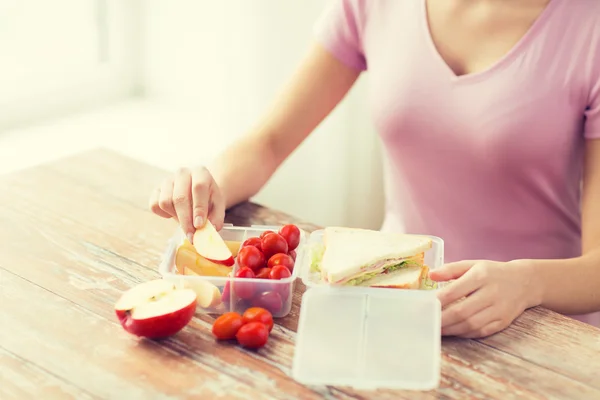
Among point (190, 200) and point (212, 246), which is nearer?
point (212, 246)

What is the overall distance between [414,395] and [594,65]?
615 millimetres

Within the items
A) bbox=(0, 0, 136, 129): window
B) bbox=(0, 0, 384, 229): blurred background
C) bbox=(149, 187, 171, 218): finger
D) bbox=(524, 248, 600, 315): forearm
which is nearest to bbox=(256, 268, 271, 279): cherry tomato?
Result: bbox=(149, 187, 171, 218): finger

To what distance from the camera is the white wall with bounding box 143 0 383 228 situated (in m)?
1.85

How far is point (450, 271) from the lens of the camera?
37.6 inches

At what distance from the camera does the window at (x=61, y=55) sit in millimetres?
1907

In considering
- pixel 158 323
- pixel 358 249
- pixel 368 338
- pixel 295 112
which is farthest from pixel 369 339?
pixel 295 112

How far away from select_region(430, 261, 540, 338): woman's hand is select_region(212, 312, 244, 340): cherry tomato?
232mm

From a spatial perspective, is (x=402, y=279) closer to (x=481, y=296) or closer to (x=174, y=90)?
(x=481, y=296)

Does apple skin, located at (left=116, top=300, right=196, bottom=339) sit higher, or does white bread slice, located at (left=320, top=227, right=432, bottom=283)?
white bread slice, located at (left=320, top=227, right=432, bottom=283)

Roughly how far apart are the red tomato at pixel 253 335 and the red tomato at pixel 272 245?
0.10 metres

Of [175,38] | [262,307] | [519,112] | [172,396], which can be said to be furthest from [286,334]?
[175,38]

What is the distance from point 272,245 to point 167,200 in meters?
0.21

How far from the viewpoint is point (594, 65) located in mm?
1176

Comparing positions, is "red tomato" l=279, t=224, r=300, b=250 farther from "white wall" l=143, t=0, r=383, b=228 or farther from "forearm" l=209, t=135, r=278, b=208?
"white wall" l=143, t=0, r=383, b=228
